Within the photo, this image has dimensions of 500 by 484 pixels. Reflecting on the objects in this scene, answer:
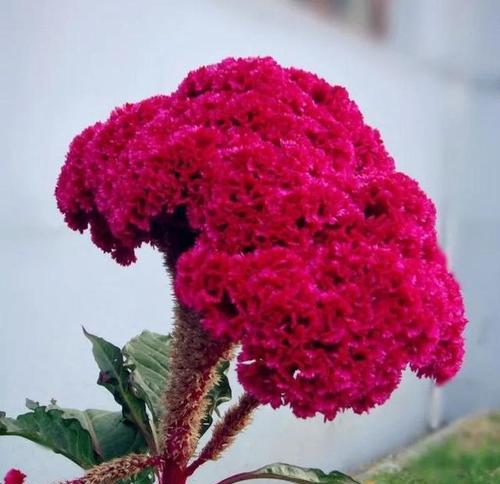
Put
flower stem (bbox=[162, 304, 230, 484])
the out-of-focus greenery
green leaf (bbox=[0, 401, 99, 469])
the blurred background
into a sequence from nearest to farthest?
flower stem (bbox=[162, 304, 230, 484]) → green leaf (bbox=[0, 401, 99, 469]) → the blurred background → the out-of-focus greenery

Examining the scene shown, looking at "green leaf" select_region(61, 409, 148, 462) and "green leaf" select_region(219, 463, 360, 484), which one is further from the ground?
"green leaf" select_region(61, 409, 148, 462)

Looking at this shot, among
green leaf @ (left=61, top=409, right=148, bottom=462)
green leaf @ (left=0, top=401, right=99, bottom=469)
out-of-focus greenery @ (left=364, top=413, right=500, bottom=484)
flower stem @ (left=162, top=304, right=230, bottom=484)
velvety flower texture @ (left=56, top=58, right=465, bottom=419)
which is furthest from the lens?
out-of-focus greenery @ (left=364, top=413, right=500, bottom=484)

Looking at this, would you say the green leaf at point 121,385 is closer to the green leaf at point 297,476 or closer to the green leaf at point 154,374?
the green leaf at point 154,374

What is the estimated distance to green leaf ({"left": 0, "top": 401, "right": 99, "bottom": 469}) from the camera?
1199 mm

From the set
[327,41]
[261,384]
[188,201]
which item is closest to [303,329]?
[261,384]

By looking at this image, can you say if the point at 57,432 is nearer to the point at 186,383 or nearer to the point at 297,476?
the point at 186,383

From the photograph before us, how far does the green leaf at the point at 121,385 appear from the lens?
1251mm

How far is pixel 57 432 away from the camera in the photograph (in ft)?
4.04

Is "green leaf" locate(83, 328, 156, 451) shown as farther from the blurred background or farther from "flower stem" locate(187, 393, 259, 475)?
the blurred background

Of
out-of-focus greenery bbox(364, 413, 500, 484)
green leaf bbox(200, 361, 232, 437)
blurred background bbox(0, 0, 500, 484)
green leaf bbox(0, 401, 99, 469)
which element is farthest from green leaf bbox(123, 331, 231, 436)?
out-of-focus greenery bbox(364, 413, 500, 484)

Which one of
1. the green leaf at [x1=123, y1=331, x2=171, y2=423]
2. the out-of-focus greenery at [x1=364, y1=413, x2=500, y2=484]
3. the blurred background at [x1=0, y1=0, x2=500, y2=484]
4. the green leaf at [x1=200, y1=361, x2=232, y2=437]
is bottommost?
the green leaf at [x1=200, y1=361, x2=232, y2=437]

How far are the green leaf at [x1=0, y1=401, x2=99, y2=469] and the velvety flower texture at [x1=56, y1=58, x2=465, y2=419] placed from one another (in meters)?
0.29

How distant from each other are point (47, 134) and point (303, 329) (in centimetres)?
114

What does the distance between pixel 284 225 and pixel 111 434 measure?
59cm
